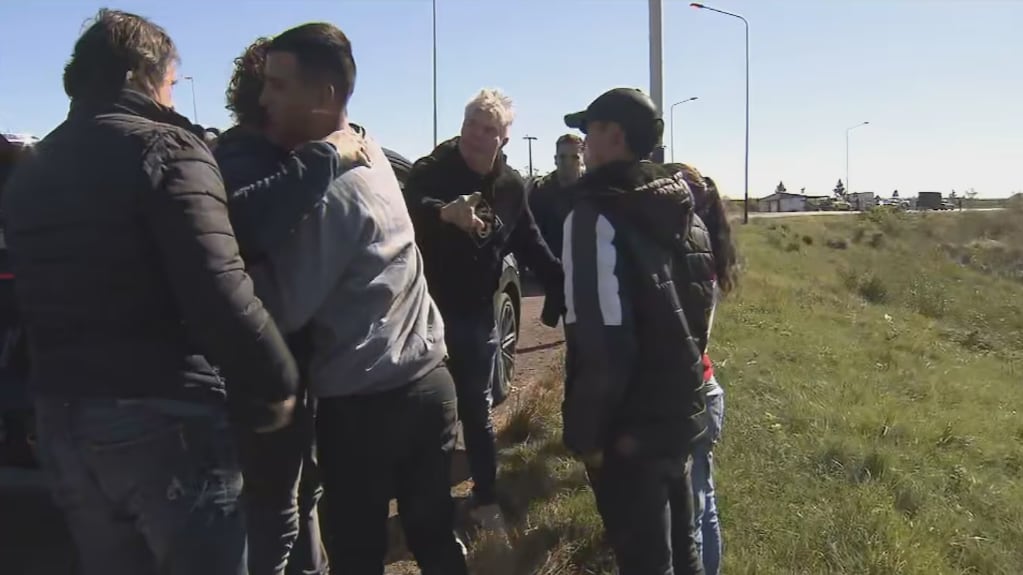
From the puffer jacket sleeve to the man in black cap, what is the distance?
0.85m

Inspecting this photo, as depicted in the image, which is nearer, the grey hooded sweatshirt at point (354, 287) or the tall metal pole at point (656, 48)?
the grey hooded sweatshirt at point (354, 287)

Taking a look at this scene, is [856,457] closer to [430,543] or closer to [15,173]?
[430,543]

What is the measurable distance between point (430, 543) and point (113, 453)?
0.97m

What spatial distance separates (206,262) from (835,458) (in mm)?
4400

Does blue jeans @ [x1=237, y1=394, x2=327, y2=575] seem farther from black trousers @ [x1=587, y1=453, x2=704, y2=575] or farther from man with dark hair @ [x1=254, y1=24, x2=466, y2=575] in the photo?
black trousers @ [x1=587, y1=453, x2=704, y2=575]

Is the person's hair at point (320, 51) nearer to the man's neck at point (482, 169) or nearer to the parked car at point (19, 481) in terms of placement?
the man's neck at point (482, 169)

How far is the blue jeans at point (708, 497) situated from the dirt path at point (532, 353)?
1.54 metres

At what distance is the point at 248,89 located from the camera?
2.35 meters

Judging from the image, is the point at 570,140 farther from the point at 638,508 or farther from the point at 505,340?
the point at 638,508

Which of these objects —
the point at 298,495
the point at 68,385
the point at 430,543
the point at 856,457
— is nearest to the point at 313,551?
the point at 298,495

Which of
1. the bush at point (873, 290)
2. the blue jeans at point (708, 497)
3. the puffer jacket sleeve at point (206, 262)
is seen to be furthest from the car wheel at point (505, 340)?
the bush at point (873, 290)

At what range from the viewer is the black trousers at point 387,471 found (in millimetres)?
2303

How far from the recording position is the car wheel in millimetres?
5246

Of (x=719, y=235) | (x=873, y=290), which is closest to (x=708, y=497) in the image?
(x=719, y=235)
